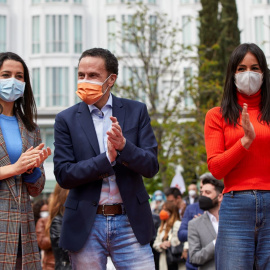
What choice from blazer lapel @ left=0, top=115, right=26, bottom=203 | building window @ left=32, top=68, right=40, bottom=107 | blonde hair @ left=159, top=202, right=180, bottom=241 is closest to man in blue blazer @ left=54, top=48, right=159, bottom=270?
blazer lapel @ left=0, top=115, right=26, bottom=203

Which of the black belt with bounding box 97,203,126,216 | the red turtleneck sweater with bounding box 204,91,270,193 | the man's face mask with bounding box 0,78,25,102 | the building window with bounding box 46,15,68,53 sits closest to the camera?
the red turtleneck sweater with bounding box 204,91,270,193

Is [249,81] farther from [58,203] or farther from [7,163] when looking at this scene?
[58,203]

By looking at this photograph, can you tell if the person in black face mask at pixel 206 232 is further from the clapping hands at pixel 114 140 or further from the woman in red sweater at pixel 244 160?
the clapping hands at pixel 114 140

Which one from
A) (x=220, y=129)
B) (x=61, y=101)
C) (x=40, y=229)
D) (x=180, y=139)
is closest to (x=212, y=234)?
(x=40, y=229)

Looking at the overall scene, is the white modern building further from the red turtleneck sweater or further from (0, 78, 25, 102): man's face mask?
the red turtleneck sweater

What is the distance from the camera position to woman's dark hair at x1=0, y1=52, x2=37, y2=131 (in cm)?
603

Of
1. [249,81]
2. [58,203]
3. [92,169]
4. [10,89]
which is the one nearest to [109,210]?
[92,169]

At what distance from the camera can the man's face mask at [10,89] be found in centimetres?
583

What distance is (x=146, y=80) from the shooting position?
30.5 metres

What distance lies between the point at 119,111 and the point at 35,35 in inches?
1666

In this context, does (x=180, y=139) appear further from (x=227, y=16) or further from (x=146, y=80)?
(x=227, y=16)

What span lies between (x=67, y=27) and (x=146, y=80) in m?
17.8

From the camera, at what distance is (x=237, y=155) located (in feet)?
16.9

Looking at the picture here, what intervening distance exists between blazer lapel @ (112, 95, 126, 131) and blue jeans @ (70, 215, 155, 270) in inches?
32.9
